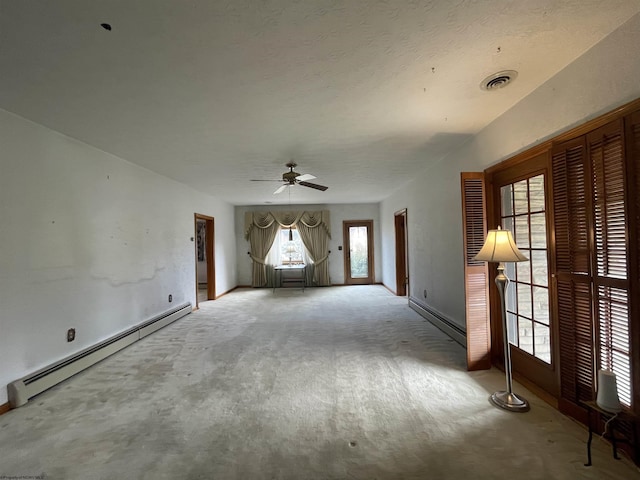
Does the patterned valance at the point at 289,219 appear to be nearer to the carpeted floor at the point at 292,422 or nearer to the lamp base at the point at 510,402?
the carpeted floor at the point at 292,422

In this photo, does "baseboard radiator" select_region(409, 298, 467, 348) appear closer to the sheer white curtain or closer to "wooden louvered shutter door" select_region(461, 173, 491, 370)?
"wooden louvered shutter door" select_region(461, 173, 491, 370)

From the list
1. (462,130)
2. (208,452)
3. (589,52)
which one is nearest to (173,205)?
(208,452)

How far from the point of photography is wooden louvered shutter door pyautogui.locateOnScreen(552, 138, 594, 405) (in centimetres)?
177

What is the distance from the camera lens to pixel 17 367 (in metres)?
2.29

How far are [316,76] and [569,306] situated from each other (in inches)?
89.7

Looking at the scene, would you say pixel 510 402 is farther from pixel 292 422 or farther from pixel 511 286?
pixel 292 422

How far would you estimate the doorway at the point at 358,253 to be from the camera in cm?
781

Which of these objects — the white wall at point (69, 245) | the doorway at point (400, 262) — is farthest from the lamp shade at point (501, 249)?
the doorway at point (400, 262)

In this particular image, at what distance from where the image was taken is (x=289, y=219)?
7.61 meters

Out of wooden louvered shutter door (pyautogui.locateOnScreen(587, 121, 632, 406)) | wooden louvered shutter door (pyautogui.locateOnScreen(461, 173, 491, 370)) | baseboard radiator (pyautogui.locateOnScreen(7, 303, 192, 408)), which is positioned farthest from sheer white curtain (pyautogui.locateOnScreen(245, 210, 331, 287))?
wooden louvered shutter door (pyautogui.locateOnScreen(587, 121, 632, 406))

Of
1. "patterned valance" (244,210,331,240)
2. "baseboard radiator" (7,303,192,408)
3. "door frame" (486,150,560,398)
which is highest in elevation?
"patterned valance" (244,210,331,240)

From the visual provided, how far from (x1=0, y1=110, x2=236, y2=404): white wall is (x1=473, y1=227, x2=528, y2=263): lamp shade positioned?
370 cm

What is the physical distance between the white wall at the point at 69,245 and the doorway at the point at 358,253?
181 inches

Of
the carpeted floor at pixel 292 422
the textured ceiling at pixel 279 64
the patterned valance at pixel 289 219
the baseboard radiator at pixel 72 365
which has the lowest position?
the carpeted floor at pixel 292 422
